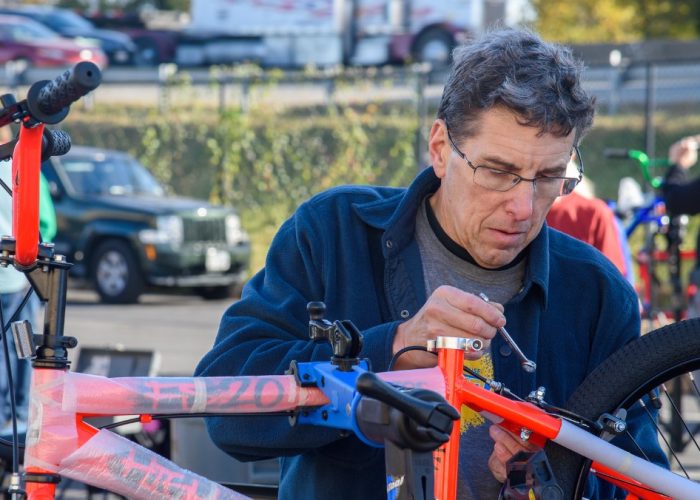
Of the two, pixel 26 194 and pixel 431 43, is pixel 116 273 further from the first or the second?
pixel 431 43

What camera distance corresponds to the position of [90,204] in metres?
14.7

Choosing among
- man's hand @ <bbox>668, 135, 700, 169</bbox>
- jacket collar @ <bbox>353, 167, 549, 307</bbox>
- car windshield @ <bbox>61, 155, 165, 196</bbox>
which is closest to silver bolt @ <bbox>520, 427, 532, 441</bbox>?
jacket collar @ <bbox>353, 167, 549, 307</bbox>

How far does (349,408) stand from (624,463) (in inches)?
23.3

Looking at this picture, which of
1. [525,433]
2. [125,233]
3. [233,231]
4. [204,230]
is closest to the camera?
[525,433]

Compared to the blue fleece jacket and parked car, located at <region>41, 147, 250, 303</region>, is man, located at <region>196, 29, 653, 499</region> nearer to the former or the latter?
the blue fleece jacket

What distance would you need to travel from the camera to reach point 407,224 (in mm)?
2703

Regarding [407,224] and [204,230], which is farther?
[204,230]

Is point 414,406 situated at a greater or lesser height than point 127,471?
greater

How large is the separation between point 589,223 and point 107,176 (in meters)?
10.2

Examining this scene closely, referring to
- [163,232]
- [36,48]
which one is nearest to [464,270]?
[163,232]

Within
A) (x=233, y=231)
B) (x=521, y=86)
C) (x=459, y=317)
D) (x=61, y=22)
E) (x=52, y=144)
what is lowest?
(x=233, y=231)

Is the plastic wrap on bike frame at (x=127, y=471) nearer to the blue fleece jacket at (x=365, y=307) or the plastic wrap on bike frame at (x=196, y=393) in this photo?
the plastic wrap on bike frame at (x=196, y=393)

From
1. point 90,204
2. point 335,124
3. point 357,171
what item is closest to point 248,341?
point 90,204

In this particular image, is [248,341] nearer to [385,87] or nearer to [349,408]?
[349,408]
